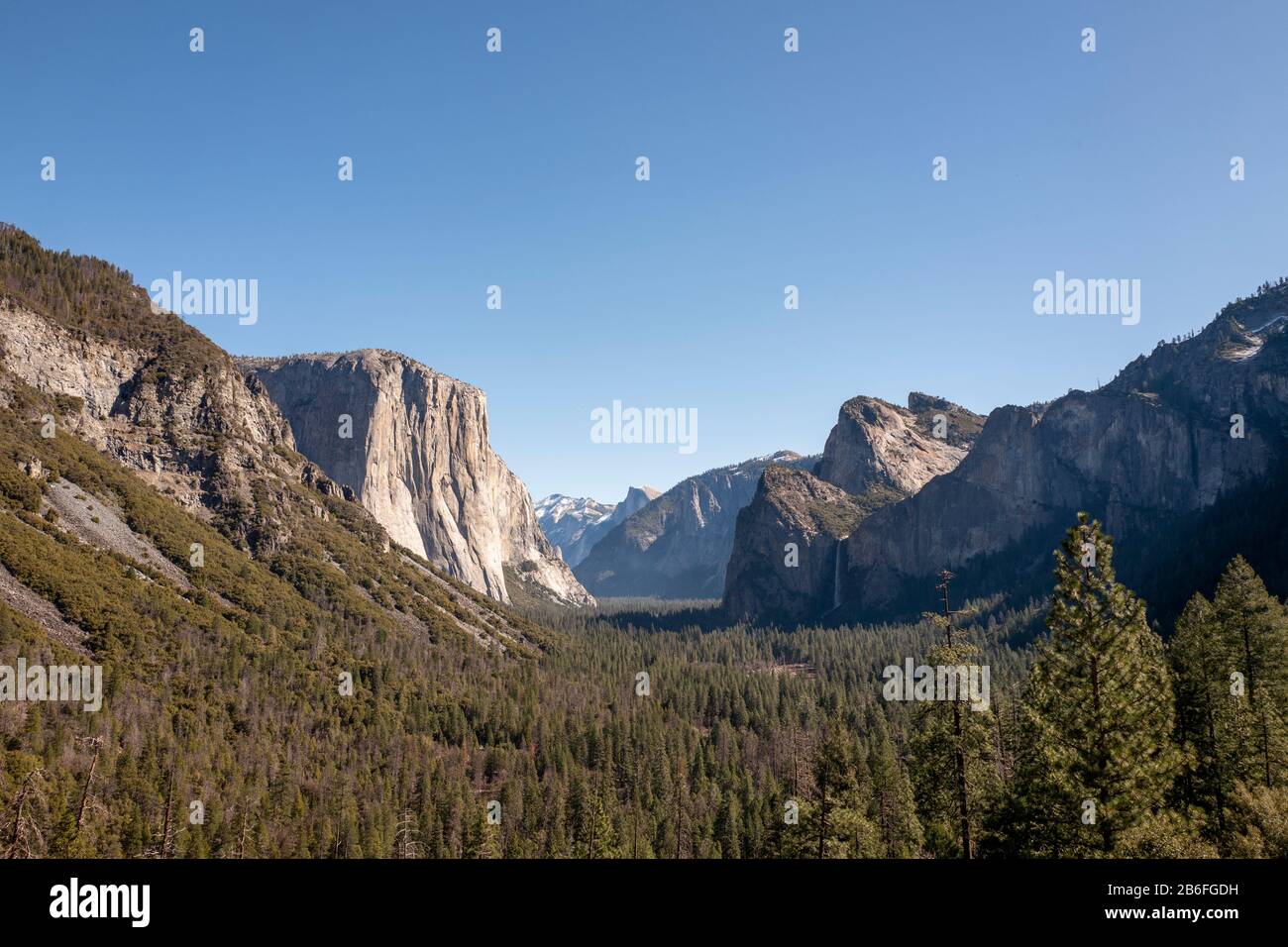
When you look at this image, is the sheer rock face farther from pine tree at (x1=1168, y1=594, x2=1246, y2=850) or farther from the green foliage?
the green foliage

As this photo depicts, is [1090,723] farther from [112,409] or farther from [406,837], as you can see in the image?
[112,409]

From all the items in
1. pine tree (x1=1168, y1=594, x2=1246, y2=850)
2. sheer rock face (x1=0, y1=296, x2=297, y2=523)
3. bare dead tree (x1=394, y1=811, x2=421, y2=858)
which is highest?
sheer rock face (x1=0, y1=296, x2=297, y2=523)

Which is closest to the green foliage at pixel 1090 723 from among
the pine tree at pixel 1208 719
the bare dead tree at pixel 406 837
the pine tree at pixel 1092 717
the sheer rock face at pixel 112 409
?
the pine tree at pixel 1092 717

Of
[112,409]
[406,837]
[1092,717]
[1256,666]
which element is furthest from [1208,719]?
[112,409]

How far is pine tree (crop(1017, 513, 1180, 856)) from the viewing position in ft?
98.7

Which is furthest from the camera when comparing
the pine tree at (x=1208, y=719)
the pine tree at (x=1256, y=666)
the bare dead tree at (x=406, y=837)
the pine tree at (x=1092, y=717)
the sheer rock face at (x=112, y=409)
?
the sheer rock face at (x=112, y=409)

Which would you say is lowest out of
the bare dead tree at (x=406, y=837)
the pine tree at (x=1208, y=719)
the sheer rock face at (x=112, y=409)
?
the bare dead tree at (x=406, y=837)

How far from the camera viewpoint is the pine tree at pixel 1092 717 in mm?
30078

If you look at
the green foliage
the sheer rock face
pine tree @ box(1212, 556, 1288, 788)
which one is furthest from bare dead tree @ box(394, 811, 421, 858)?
the sheer rock face

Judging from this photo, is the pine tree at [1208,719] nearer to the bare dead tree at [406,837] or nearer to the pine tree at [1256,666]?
the pine tree at [1256,666]

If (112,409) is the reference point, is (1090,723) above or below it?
below

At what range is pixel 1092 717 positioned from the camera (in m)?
31.1

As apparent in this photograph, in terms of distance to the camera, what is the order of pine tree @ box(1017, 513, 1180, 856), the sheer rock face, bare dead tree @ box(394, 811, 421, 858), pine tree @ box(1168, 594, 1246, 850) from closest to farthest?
pine tree @ box(1017, 513, 1180, 856) < pine tree @ box(1168, 594, 1246, 850) < bare dead tree @ box(394, 811, 421, 858) < the sheer rock face
